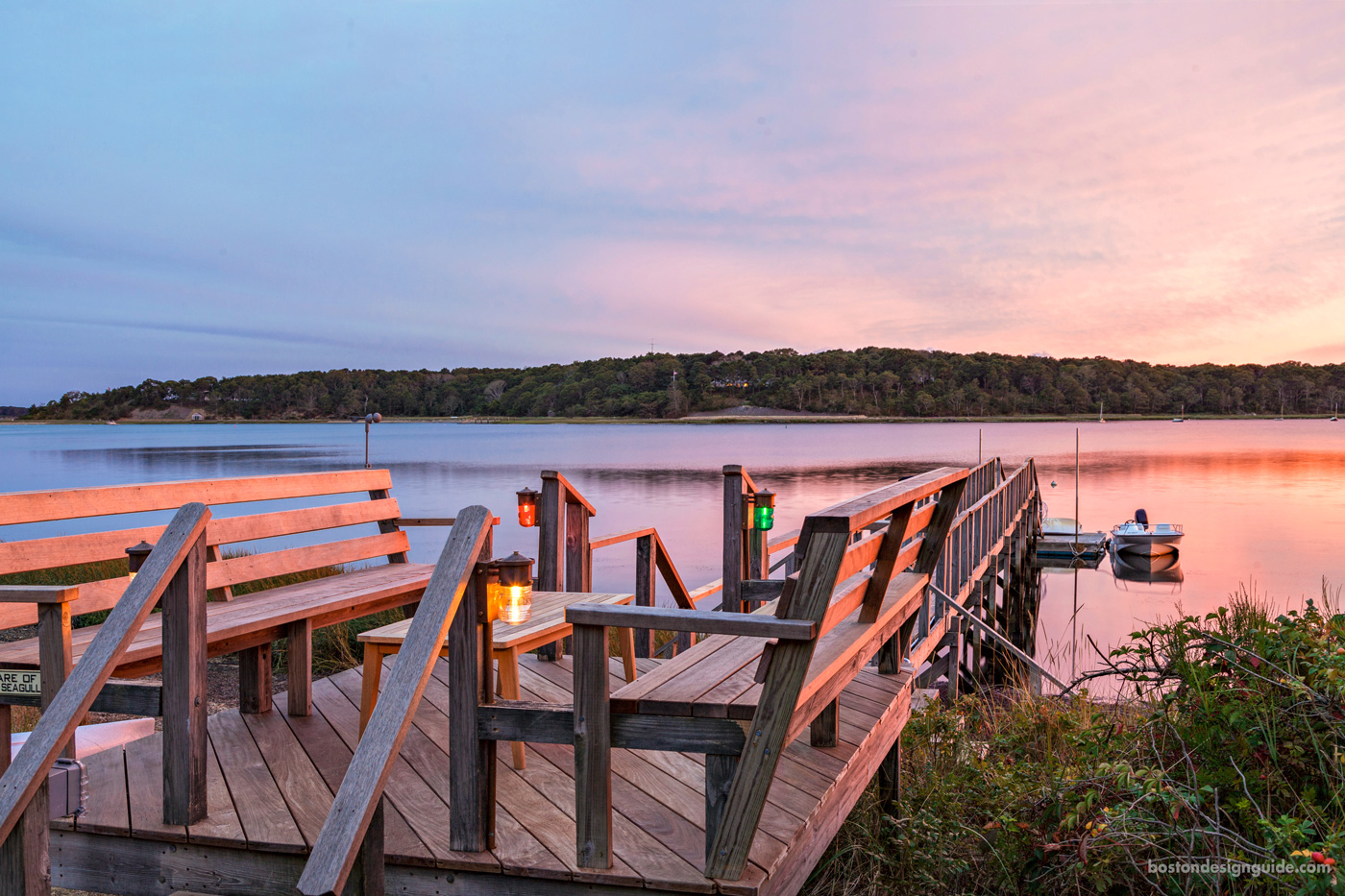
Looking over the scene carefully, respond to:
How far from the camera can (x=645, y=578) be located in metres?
5.82

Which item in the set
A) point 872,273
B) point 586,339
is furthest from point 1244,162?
point 586,339

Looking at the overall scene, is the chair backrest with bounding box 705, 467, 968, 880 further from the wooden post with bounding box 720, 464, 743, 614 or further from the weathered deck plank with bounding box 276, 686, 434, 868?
the wooden post with bounding box 720, 464, 743, 614

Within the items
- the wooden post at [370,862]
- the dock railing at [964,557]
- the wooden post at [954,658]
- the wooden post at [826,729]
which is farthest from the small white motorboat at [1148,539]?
the wooden post at [370,862]

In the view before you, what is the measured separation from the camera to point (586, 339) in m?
83.2

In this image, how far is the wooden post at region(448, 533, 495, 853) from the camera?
2.34 meters

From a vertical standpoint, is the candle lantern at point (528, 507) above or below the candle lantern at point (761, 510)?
above

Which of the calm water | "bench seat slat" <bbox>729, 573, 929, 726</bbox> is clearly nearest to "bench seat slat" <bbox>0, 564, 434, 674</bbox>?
"bench seat slat" <bbox>729, 573, 929, 726</bbox>

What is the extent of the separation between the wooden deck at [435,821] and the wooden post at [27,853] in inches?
10.2

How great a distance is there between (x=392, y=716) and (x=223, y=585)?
2.35 metres

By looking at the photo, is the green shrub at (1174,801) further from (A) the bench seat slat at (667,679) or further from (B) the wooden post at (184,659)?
(B) the wooden post at (184,659)

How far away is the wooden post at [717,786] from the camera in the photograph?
2229mm

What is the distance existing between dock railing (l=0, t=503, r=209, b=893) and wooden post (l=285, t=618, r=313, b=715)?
119cm

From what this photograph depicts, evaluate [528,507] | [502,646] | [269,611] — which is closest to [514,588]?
[502,646]

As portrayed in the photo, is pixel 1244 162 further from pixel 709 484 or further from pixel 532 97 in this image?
pixel 709 484
